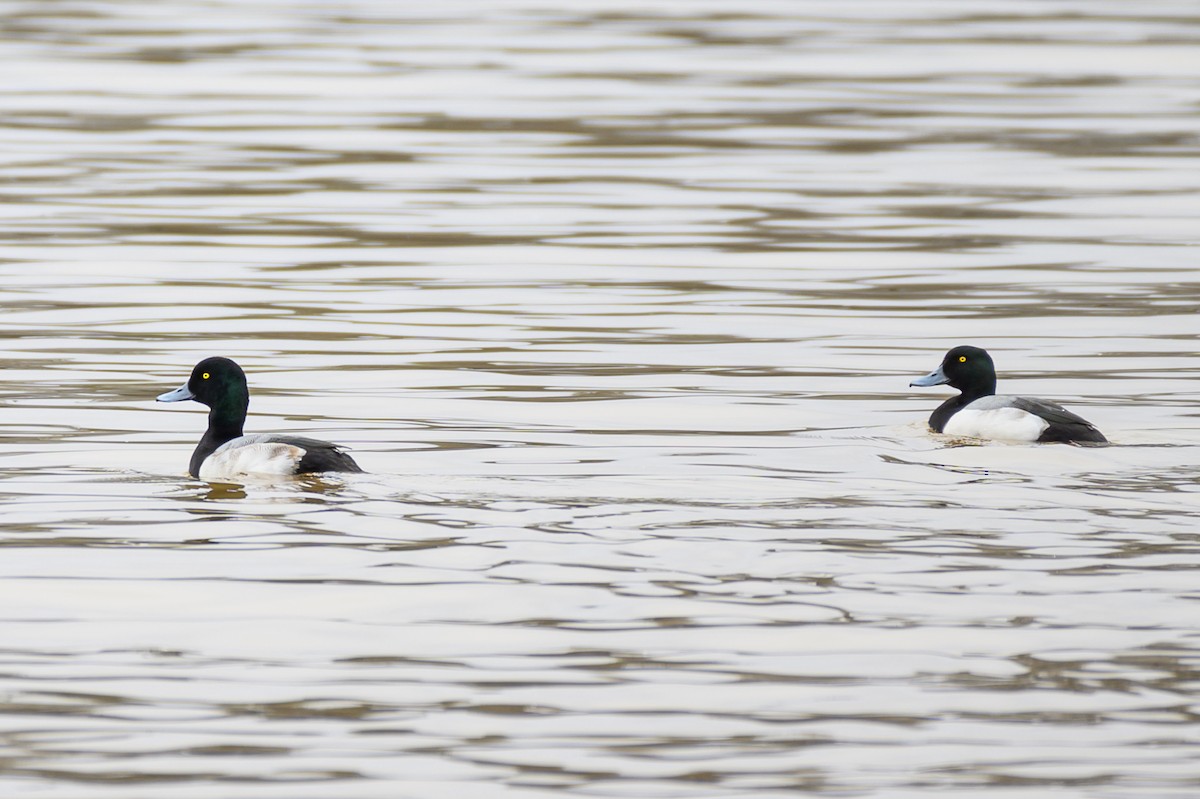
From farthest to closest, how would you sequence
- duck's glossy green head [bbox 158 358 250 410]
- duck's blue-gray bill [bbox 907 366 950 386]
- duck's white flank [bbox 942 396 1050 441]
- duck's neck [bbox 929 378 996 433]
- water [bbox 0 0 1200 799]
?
1. duck's blue-gray bill [bbox 907 366 950 386]
2. duck's neck [bbox 929 378 996 433]
3. duck's white flank [bbox 942 396 1050 441]
4. duck's glossy green head [bbox 158 358 250 410]
5. water [bbox 0 0 1200 799]

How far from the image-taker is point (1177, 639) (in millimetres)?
8031

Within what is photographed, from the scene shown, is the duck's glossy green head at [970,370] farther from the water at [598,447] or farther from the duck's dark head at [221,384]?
the duck's dark head at [221,384]

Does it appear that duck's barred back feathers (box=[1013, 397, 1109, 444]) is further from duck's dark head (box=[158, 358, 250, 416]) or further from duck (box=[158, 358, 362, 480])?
duck's dark head (box=[158, 358, 250, 416])

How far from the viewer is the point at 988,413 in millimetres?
12258

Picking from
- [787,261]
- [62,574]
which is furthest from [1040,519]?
[787,261]

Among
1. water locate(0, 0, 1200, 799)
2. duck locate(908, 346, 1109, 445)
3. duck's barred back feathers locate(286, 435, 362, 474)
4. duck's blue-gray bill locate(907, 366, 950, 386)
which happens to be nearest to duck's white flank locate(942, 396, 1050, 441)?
duck locate(908, 346, 1109, 445)

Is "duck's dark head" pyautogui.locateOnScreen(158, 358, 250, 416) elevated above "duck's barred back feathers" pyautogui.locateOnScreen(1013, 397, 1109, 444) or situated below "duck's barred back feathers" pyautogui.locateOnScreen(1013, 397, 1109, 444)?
above

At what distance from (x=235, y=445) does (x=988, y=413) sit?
388 cm

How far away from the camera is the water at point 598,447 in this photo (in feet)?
23.6

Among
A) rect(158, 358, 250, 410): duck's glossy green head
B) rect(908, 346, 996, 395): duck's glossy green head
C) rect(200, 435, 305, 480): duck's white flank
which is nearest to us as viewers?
rect(200, 435, 305, 480): duck's white flank

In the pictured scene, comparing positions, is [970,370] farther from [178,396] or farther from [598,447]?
[178,396]

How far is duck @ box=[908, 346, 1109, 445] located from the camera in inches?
464

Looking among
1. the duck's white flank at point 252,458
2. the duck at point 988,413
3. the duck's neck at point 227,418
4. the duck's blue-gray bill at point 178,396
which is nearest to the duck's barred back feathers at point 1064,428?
the duck at point 988,413

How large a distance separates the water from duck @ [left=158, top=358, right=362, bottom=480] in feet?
0.42
